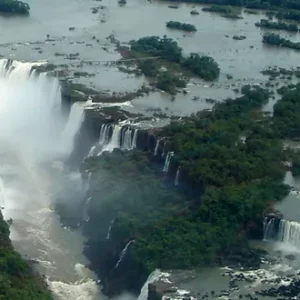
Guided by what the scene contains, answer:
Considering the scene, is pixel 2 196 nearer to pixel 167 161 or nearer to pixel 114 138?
pixel 114 138

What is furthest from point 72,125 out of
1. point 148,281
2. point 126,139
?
point 148,281

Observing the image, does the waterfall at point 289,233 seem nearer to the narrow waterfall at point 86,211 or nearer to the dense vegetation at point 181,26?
the narrow waterfall at point 86,211

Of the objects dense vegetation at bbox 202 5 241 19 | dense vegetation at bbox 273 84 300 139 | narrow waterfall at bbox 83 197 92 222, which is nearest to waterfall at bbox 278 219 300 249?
narrow waterfall at bbox 83 197 92 222

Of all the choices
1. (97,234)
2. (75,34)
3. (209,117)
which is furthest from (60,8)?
(97,234)

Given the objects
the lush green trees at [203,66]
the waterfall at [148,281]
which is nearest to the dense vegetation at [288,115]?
the lush green trees at [203,66]

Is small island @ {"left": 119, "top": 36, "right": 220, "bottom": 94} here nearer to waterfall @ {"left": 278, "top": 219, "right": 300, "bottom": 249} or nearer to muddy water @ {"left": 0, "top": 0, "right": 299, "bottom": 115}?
muddy water @ {"left": 0, "top": 0, "right": 299, "bottom": 115}

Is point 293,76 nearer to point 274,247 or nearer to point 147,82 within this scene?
point 147,82
